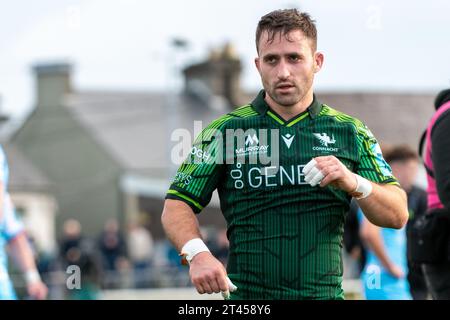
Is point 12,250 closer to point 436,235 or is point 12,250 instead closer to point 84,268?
point 436,235

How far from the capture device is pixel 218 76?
61.3m

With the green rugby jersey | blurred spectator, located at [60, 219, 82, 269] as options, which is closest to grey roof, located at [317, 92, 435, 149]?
blurred spectator, located at [60, 219, 82, 269]

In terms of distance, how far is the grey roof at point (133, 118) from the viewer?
191ft

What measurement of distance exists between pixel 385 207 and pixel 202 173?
2.74ft

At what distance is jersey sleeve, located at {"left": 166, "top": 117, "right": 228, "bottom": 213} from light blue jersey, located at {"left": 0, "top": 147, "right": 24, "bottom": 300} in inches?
113

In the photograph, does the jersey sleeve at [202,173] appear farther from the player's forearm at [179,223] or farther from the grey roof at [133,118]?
the grey roof at [133,118]

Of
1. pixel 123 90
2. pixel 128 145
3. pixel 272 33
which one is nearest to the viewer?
pixel 272 33

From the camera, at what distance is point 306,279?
507 centimetres

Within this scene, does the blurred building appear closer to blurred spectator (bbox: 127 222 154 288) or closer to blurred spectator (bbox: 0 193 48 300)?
blurred spectator (bbox: 127 222 154 288)

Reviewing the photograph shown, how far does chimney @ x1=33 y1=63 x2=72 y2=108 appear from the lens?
5872 centimetres

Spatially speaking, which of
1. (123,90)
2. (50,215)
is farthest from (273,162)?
(123,90)

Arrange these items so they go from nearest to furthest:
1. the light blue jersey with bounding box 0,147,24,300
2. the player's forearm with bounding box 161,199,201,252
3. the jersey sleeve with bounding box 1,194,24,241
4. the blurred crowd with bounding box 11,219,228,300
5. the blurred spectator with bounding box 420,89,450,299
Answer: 1. the player's forearm with bounding box 161,199,201,252
2. the blurred spectator with bounding box 420,89,450,299
3. the light blue jersey with bounding box 0,147,24,300
4. the jersey sleeve with bounding box 1,194,24,241
5. the blurred crowd with bounding box 11,219,228,300
